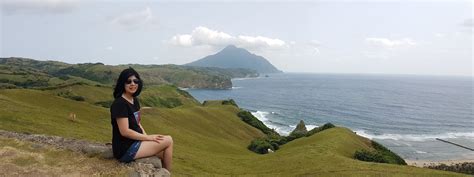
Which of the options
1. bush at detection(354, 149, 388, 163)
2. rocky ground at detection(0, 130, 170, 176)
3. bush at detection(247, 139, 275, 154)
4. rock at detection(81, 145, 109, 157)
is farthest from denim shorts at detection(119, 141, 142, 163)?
bush at detection(247, 139, 275, 154)

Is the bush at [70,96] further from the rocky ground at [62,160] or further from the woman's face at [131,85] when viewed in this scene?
the woman's face at [131,85]

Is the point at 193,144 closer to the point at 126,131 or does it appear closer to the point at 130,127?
the point at 130,127

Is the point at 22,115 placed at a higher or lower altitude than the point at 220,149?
higher

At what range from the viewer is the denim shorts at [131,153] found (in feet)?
48.2

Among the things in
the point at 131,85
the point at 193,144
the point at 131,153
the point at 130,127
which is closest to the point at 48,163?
the point at 131,153

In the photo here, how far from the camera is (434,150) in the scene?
115 m

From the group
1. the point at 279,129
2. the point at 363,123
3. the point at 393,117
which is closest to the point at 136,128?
the point at 279,129

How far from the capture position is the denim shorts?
14695 millimetres

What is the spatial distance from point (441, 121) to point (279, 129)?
7739 cm

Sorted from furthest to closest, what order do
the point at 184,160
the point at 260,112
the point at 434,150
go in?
the point at 260,112 → the point at 434,150 → the point at 184,160

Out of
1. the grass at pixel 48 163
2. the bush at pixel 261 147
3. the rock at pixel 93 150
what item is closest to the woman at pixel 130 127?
the grass at pixel 48 163

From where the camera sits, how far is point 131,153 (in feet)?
49.1

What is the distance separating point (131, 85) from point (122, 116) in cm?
115

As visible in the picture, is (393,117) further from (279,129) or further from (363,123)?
(279,129)
